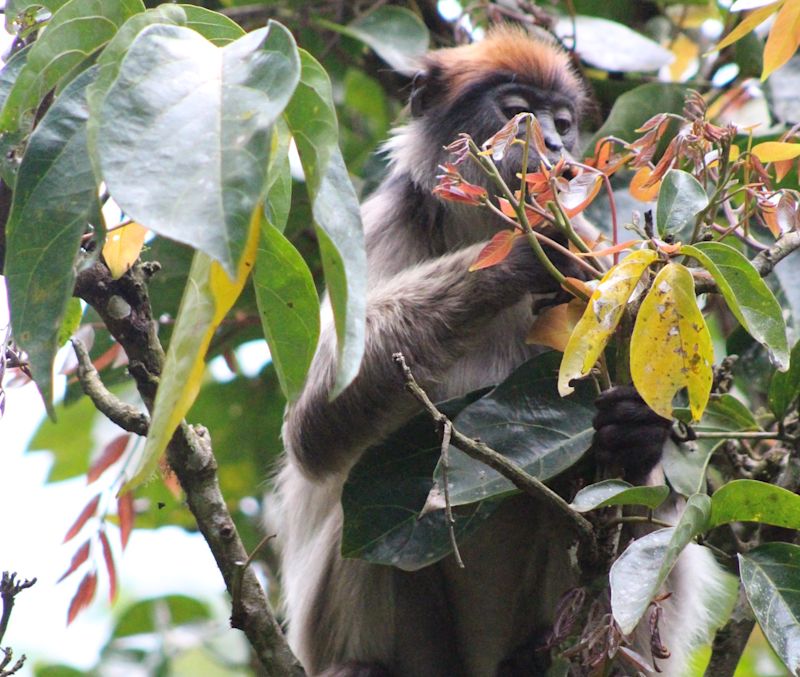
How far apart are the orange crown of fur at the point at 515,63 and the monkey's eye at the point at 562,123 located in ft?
0.40

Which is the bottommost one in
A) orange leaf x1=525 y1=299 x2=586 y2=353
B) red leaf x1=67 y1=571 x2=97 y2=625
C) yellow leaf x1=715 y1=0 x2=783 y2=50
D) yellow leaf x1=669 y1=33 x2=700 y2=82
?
red leaf x1=67 y1=571 x2=97 y2=625

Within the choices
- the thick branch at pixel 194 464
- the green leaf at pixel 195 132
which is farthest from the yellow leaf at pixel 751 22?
the thick branch at pixel 194 464

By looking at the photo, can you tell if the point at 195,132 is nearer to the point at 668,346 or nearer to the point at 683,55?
the point at 668,346

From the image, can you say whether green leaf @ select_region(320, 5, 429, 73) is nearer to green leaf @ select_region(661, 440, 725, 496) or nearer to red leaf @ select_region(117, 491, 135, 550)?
red leaf @ select_region(117, 491, 135, 550)

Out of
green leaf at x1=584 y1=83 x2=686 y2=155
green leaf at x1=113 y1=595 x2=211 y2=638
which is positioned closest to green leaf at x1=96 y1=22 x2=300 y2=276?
green leaf at x1=584 y1=83 x2=686 y2=155

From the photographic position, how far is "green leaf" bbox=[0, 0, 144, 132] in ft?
6.75

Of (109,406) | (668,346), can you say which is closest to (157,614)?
(109,406)

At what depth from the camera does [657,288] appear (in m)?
2.16

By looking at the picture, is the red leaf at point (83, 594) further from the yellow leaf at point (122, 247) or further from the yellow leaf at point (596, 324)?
the yellow leaf at point (596, 324)

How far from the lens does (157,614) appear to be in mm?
5301

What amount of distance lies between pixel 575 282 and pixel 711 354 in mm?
571

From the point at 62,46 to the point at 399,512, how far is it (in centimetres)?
157

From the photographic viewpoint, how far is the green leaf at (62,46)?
6.75 feet

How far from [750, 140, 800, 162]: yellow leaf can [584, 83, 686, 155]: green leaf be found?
1.90 meters
